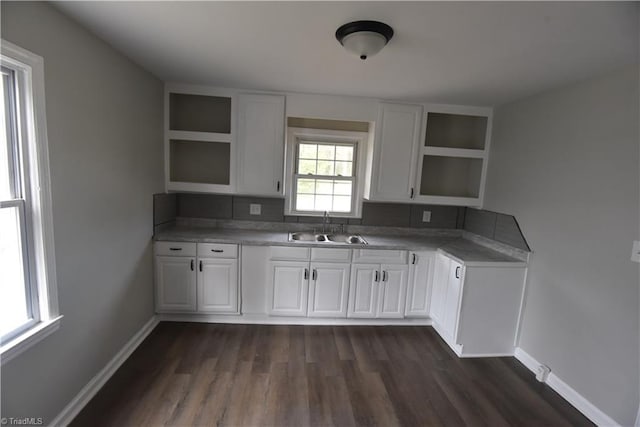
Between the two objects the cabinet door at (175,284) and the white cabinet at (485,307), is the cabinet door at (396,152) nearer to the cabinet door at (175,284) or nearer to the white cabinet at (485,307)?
the white cabinet at (485,307)

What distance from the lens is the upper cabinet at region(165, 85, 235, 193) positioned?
9.25 feet

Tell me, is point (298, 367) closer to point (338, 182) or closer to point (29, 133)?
point (338, 182)

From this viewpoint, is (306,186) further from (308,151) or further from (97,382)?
(97,382)

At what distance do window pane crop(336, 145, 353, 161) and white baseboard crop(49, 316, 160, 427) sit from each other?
254 cm

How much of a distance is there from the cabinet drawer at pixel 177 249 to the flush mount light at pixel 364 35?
2.15m

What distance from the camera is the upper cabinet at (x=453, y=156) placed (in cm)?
301

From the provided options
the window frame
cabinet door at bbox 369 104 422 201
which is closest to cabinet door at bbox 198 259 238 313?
the window frame

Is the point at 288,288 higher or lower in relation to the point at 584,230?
lower

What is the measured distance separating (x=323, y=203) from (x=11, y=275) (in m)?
2.52

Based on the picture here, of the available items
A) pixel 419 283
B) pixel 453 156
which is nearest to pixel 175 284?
pixel 419 283

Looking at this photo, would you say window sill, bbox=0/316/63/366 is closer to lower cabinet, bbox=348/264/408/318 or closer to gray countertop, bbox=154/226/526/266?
gray countertop, bbox=154/226/526/266

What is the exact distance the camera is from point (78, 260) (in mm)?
1702

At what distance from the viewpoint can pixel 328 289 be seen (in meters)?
2.84

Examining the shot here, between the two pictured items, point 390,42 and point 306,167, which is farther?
point 306,167
